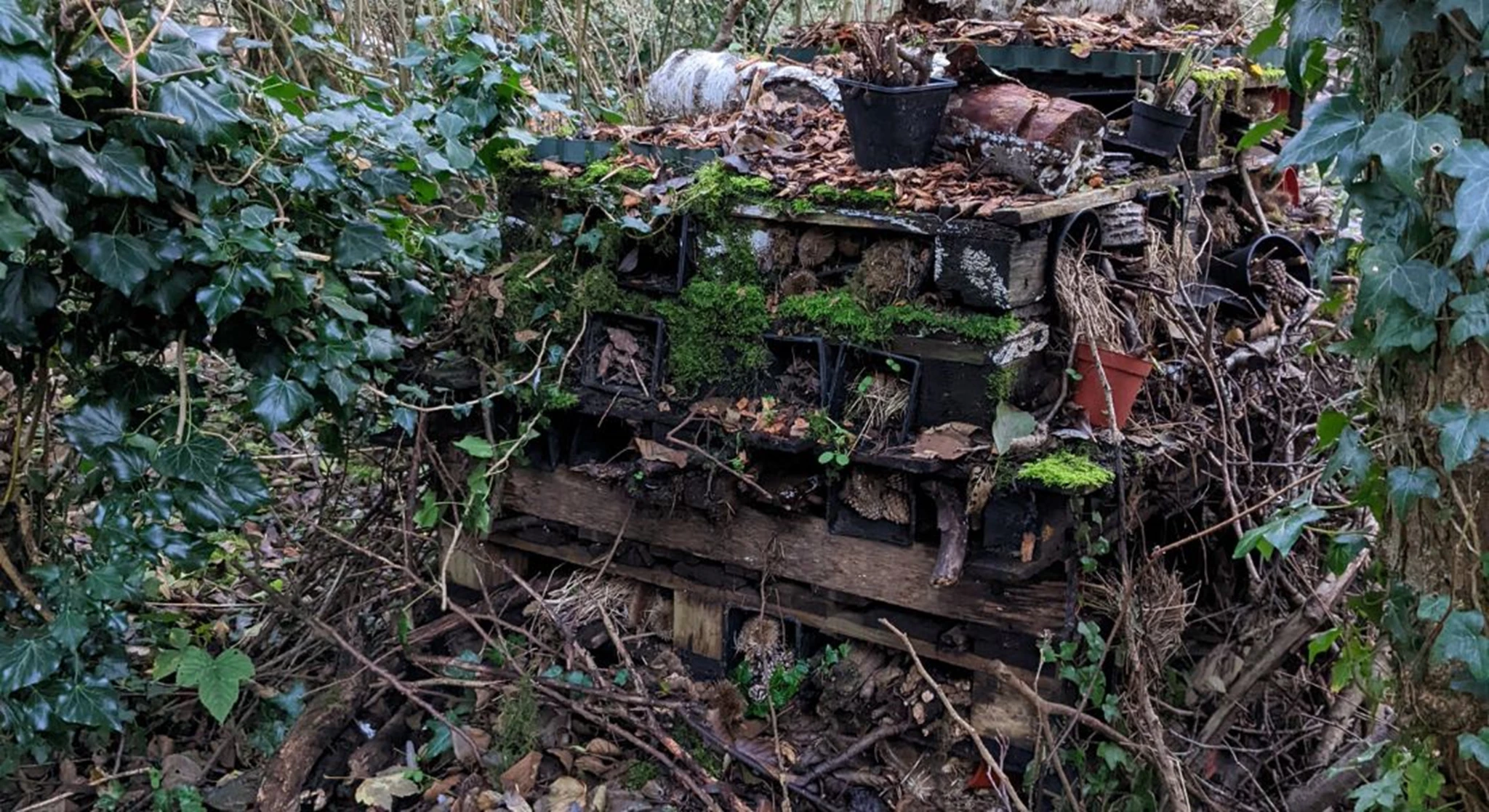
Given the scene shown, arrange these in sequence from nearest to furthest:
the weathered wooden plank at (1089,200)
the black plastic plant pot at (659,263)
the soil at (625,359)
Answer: the weathered wooden plank at (1089,200) < the black plastic plant pot at (659,263) < the soil at (625,359)

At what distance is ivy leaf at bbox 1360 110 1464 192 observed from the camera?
7.74 feet

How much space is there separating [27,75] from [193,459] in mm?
1147

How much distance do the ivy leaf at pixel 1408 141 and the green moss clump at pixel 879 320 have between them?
1.20m

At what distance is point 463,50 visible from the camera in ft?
13.5

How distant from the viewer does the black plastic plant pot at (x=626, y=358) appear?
4.04m

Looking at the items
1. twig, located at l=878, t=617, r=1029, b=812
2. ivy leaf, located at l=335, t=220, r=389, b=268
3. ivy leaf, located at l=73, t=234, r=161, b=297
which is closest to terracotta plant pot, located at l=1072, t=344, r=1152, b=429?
twig, located at l=878, t=617, r=1029, b=812

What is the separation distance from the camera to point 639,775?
12.7 ft

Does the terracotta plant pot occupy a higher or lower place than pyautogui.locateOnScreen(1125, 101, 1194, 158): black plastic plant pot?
lower

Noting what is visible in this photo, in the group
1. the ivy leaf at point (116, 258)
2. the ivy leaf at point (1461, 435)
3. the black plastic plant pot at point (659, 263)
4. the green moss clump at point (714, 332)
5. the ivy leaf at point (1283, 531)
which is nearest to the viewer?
the ivy leaf at point (1461, 435)

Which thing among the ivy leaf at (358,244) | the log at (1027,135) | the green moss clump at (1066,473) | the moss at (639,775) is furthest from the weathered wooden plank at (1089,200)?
the moss at (639,775)

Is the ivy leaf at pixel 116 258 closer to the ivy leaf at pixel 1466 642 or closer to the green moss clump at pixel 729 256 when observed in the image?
the green moss clump at pixel 729 256

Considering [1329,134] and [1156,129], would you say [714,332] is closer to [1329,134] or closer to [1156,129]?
[1156,129]

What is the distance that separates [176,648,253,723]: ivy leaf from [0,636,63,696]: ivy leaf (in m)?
0.35

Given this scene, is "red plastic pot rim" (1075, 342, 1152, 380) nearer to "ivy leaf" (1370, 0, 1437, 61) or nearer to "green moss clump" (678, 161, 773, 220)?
"green moss clump" (678, 161, 773, 220)
